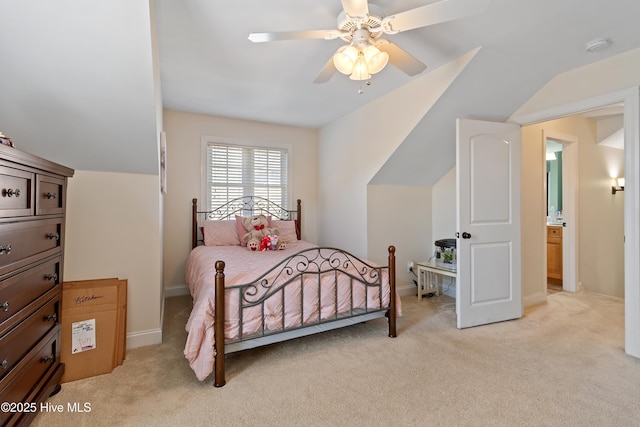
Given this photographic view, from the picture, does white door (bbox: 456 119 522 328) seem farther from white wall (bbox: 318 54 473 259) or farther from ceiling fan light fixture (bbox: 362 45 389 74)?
ceiling fan light fixture (bbox: 362 45 389 74)

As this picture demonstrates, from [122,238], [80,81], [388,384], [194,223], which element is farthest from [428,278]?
[80,81]

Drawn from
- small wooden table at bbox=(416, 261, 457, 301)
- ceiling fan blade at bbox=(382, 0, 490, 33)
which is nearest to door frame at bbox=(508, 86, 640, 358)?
small wooden table at bbox=(416, 261, 457, 301)

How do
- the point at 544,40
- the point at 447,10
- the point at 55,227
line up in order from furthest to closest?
the point at 544,40, the point at 55,227, the point at 447,10

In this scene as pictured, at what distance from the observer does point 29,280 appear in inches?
60.5

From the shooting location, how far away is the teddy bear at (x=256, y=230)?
3.74 metres

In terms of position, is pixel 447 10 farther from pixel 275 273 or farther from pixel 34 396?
pixel 34 396

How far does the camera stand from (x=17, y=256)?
1417 millimetres

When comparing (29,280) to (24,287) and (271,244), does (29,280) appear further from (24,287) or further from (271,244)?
(271,244)

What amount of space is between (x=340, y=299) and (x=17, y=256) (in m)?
1.94

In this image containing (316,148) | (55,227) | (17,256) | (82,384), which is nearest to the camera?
(17,256)

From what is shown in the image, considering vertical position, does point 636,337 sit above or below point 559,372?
above

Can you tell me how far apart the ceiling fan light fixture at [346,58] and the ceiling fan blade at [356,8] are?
0.79ft

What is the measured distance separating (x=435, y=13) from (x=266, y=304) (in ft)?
6.64

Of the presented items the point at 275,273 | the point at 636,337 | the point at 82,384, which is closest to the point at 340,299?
the point at 275,273
